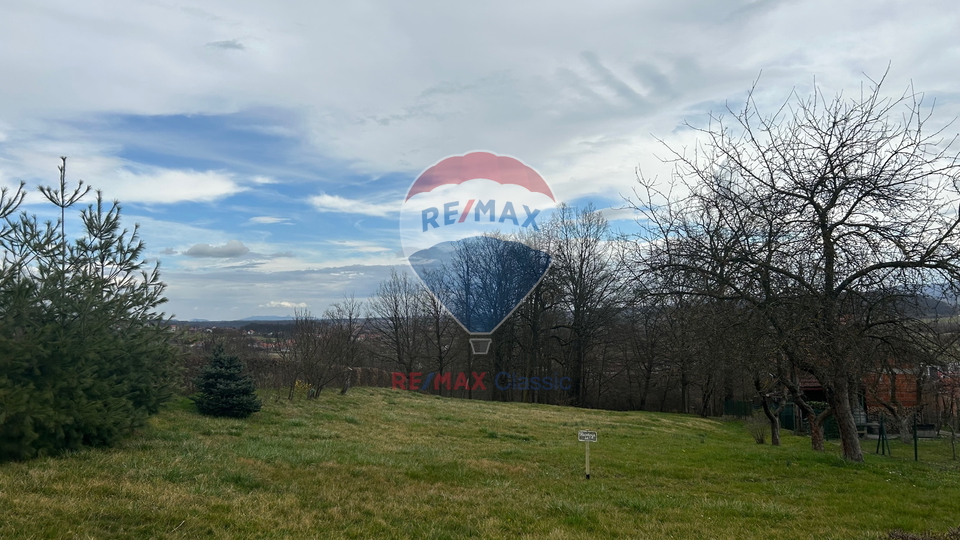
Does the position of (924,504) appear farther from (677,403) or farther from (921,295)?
(677,403)

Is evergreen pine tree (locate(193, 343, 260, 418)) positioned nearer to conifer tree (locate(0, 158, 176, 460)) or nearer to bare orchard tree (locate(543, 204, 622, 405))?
conifer tree (locate(0, 158, 176, 460))

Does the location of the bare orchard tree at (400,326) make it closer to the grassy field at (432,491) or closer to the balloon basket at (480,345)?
the balloon basket at (480,345)

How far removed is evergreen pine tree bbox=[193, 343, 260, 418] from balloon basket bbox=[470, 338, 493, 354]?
75.7 ft

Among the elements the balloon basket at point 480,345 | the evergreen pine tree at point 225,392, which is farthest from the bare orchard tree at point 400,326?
the evergreen pine tree at point 225,392

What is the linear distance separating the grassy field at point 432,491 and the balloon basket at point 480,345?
79.3ft

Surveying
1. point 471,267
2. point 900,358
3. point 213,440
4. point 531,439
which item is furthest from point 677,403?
point 213,440

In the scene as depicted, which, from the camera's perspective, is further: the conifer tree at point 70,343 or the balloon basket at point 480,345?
the balloon basket at point 480,345

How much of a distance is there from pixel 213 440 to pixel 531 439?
754 centimetres

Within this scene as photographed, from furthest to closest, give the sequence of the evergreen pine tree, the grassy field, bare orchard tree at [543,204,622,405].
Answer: bare orchard tree at [543,204,622,405], the evergreen pine tree, the grassy field

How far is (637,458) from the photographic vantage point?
12.0 meters

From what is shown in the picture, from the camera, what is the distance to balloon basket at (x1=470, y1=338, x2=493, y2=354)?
37.5m

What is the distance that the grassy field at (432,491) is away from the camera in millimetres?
5496

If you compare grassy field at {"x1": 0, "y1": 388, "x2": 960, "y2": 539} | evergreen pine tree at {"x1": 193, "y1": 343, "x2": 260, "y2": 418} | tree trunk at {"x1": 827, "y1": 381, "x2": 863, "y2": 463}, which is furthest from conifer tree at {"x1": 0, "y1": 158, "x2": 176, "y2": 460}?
tree trunk at {"x1": 827, "y1": 381, "x2": 863, "y2": 463}

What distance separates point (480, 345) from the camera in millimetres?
37969
